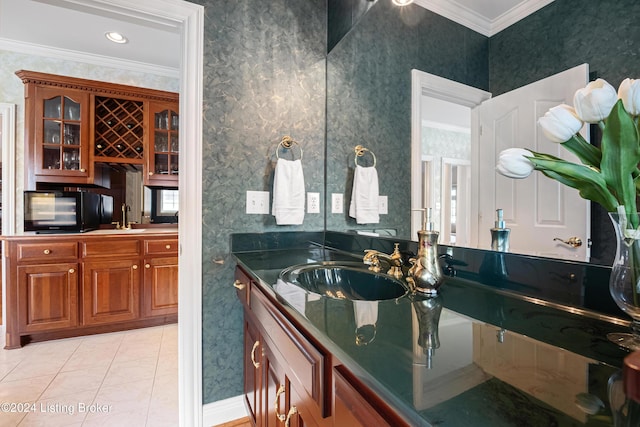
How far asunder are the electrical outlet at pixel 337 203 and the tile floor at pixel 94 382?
1.43 m

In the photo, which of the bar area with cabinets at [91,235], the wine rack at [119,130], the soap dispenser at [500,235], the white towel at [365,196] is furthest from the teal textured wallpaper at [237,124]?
the wine rack at [119,130]

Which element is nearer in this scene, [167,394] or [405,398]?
[405,398]

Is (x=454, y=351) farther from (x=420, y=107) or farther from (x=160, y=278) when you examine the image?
(x=160, y=278)

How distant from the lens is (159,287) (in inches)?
109

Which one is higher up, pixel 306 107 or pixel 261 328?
pixel 306 107

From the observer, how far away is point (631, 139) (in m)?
0.52

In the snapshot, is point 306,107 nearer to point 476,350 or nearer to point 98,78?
point 476,350

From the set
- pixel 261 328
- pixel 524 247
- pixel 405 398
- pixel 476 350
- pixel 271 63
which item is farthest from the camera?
pixel 271 63

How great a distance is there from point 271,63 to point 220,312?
137 centimetres

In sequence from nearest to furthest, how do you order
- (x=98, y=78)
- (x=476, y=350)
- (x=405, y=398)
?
(x=405, y=398) → (x=476, y=350) → (x=98, y=78)

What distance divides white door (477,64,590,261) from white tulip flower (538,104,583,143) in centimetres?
14

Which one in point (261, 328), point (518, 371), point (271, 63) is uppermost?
point (271, 63)

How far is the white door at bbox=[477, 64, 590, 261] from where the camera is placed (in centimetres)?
71

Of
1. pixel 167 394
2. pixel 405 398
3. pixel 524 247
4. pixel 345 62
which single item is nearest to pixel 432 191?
pixel 524 247
